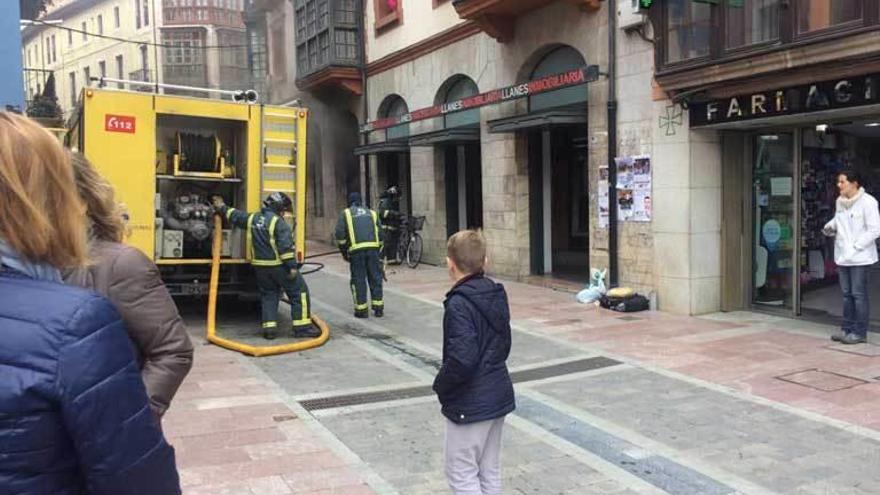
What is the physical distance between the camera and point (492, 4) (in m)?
11.7

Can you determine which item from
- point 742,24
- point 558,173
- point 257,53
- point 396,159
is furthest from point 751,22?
point 257,53

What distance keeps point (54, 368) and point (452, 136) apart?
1304 centimetres

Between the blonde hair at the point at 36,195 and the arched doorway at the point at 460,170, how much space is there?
12.9 m

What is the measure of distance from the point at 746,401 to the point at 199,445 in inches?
155

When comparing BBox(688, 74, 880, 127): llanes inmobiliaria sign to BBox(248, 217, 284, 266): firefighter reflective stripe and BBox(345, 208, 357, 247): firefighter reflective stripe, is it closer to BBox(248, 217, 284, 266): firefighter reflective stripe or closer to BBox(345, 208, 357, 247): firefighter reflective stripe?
BBox(345, 208, 357, 247): firefighter reflective stripe

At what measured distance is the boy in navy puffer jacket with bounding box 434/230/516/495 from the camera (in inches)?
127

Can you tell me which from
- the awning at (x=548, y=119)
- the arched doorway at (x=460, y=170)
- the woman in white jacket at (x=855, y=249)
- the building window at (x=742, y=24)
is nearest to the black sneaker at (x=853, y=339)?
the woman in white jacket at (x=855, y=249)

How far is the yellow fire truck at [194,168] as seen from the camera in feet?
27.2

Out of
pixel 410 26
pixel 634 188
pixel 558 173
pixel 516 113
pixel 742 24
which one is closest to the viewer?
pixel 742 24

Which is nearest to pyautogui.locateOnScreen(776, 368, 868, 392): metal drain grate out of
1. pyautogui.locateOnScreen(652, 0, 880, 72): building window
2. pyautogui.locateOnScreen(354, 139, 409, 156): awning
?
pyautogui.locateOnScreen(652, 0, 880, 72): building window

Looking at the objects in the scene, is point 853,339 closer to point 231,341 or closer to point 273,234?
point 273,234

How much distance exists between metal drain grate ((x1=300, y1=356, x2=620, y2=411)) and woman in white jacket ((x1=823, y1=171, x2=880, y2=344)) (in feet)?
7.96

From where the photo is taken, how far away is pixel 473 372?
128 inches

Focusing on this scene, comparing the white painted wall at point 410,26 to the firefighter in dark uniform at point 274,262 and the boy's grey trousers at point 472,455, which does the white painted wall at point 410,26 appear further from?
the boy's grey trousers at point 472,455
